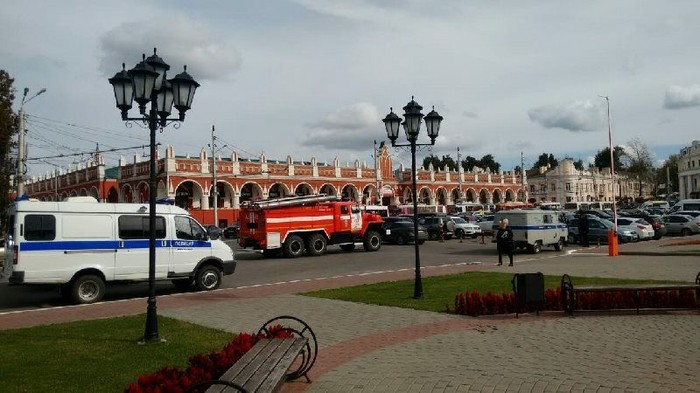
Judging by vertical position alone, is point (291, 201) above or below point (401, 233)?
above

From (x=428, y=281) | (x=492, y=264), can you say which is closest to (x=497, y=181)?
(x=492, y=264)

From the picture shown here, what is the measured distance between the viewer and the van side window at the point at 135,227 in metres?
15.6

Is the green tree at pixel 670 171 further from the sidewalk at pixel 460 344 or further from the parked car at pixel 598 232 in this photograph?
the sidewalk at pixel 460 344

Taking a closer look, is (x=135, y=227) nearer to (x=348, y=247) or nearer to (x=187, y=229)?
(x=187, y=229)

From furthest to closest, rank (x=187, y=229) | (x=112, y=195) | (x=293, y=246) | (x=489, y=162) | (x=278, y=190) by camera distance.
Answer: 1. (x=489, y=162)
2. (x=112, y=195)
3. (x=278, y=190)
4. (x=293, y=246)
5. (x=187, y=229)

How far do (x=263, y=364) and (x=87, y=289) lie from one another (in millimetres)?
10892

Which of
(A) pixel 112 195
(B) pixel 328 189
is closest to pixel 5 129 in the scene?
(A) pixel 112 195

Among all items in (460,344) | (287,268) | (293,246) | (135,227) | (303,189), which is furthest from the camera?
(303,189)

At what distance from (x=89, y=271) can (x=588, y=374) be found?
12.5 metres

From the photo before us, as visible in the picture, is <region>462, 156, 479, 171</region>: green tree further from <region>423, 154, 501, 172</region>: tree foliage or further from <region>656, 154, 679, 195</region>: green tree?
<region>656, 154, 679, 195</region>: green tree

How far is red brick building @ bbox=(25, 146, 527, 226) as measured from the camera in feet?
188

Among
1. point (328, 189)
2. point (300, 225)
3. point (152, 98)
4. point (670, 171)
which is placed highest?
point (670, 171)

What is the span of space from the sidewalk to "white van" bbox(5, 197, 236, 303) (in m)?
1.02

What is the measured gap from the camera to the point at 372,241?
31.8 m
